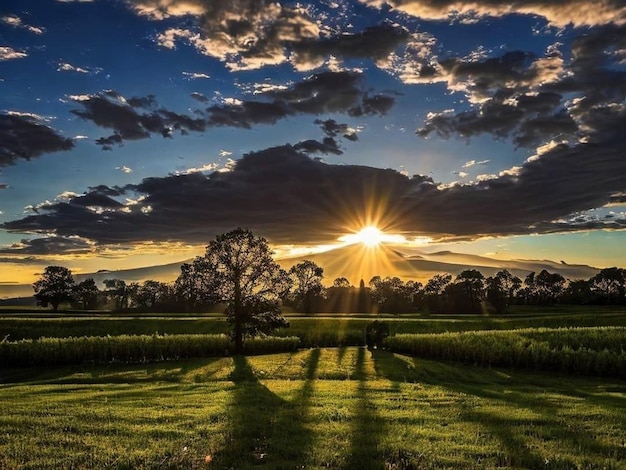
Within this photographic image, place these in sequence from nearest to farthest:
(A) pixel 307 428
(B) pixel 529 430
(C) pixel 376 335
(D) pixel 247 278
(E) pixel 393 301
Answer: (A) pixel 307 428
(B) pixel 529 430
(D) pixel 247 278
(C) pixel 376 335
(E) pixel 393 301

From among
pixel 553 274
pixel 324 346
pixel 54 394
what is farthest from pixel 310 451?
pixel 553 274

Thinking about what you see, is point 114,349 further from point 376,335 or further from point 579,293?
point 579,293

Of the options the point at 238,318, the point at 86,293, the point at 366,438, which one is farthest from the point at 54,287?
the point at 366,438

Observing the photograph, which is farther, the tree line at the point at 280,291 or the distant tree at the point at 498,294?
the distant tree at the point at 498,294

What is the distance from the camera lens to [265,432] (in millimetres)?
16266

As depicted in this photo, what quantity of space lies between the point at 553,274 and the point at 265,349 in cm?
17370

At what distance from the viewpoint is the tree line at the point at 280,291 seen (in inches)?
2098

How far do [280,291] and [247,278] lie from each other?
3.89 m

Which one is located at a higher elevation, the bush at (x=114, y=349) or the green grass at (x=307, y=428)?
the green grass at (x=307, y=428)

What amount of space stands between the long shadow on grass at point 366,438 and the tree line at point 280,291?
3082cm

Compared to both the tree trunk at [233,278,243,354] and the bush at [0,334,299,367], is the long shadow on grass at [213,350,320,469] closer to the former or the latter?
the tree trunk at [233,278,243,354]

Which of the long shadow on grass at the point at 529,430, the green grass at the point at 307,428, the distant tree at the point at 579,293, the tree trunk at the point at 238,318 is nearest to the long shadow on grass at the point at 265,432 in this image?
the green grass at the point at 307,428

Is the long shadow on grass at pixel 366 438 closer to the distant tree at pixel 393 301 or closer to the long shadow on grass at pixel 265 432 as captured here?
the long shadow on grass at pixel 265 432

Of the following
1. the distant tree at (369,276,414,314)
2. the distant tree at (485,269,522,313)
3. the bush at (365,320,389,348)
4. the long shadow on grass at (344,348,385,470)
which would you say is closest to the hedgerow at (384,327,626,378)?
the bush at (365,320,389,348)
